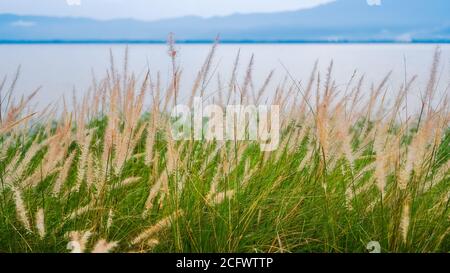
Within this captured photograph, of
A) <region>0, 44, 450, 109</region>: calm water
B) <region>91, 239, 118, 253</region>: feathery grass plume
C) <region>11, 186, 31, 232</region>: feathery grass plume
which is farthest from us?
<region>0, 44, 450, 109</region>: calm water

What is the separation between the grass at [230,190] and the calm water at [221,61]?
0.04 meters

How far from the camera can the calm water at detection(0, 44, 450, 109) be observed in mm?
2205

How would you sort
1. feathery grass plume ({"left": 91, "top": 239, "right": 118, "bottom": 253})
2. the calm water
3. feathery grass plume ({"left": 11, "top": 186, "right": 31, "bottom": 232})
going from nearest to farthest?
feathery grass plume ({"left": 91, "top": 239, "right": 118, "bottom": 253}), feathery grass plume ({"left": 11, "top": 186, "right": 31, "bottom": 232}), the calm water

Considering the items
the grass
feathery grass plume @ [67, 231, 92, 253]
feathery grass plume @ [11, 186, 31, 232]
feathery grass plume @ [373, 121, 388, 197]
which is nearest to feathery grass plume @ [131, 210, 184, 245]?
the grass

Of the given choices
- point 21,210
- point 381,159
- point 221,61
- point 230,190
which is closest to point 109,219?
point 21,210

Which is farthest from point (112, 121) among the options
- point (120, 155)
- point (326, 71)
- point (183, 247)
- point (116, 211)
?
point (326, 71)

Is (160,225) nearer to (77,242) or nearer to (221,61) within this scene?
(77,242)

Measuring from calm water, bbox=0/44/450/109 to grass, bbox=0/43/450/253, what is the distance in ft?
0.14

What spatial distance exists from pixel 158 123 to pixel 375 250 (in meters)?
0.76

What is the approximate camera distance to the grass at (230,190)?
2.06 m

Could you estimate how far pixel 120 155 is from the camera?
199cm

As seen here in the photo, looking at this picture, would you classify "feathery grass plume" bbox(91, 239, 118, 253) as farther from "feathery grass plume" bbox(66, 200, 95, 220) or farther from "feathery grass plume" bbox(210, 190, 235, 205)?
"feathery grass plume" bbox(210, 190, 235, 205)

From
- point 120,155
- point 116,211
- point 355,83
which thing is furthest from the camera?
point 355,83
